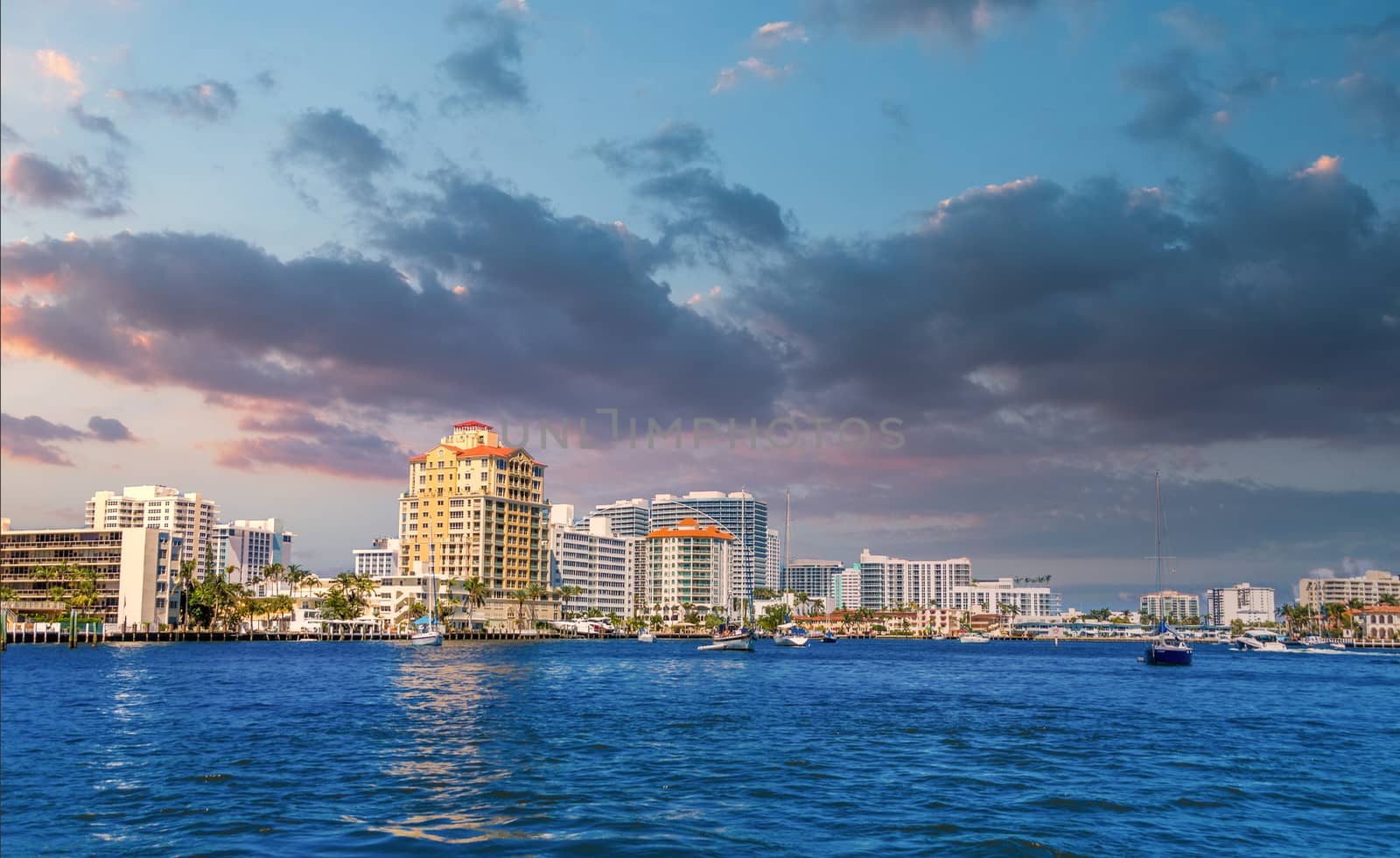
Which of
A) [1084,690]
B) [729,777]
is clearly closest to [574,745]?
[729,777]

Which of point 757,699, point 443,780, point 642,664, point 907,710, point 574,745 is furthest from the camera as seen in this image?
point 642,664

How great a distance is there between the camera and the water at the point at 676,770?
31.7m

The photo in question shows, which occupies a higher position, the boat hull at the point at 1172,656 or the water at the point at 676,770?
the water at the point at 676,770

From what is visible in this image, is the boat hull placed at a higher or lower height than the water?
lower

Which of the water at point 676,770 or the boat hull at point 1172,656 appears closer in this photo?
the water at point 676,770

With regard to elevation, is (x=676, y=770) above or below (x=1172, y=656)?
above

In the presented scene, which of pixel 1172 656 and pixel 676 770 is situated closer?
pixel 676 770

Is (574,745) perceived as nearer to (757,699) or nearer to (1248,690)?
(757,699)

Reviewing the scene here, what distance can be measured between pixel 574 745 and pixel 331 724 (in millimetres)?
16340

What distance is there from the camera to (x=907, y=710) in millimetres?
74312

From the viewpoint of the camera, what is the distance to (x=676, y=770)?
1741 inches

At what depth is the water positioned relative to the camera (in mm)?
31734

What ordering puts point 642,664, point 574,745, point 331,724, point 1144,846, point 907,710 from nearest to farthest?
point 1144,846 → point 574,745 → point 331,724 → point 907,710 → point 642,664

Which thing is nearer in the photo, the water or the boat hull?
the water
